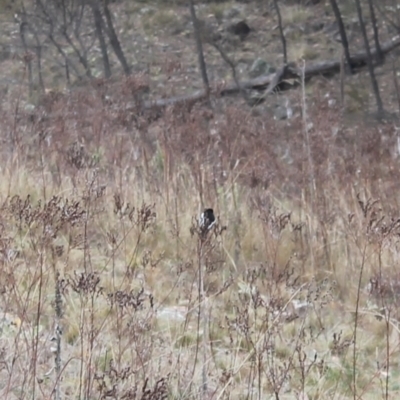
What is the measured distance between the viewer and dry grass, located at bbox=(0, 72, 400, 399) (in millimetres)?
2066

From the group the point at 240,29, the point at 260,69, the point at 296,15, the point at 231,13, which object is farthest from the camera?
the point at 231,13

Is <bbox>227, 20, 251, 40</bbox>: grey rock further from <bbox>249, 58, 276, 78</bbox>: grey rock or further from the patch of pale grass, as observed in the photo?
<bbox>249, 58, 276, 78</bbox>: grey rock

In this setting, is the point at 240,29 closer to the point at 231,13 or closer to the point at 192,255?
the point at 231,13

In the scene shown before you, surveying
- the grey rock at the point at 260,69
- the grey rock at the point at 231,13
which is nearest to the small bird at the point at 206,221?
the grey rock at the point at 260,69

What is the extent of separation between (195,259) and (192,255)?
7 centimetres

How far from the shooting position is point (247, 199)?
4.30 metres

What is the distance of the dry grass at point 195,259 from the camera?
2.07 metres

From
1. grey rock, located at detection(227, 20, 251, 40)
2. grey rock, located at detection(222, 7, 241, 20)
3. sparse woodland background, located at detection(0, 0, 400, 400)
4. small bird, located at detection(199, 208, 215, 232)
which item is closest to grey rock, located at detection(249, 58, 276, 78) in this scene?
grey rock, located at detection(227, 20, 251, 40)

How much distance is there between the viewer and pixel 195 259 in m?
3.51

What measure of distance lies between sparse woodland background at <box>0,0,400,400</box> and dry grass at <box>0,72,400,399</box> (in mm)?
14

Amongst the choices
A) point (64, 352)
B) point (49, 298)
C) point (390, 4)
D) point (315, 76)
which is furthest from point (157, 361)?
point (390, 4)

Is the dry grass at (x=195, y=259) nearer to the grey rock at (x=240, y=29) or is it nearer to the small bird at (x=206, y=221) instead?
the small bird at (x=206, y=221)

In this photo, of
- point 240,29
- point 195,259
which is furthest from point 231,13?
point 195,259

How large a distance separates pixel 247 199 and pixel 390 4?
11.1 metres
